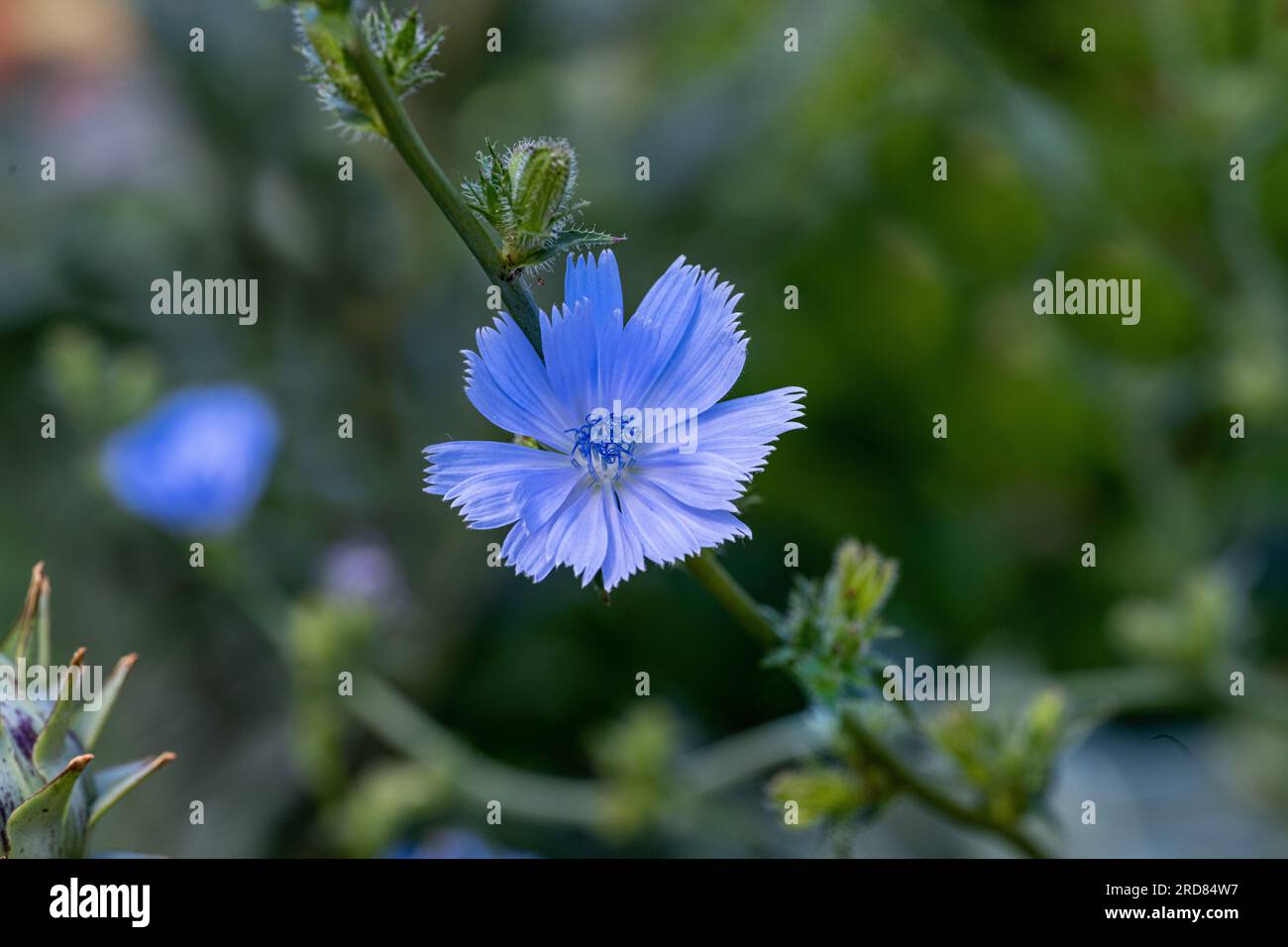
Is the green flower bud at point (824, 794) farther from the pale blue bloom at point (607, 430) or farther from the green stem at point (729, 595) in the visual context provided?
the pale blue bloom at point (607, 430)

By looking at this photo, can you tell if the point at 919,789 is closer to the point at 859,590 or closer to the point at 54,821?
the point at 859,590

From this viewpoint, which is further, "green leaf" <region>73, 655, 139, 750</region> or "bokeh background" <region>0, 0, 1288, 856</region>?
"bokeh background" <region>0, 0, 1288, 856</region>

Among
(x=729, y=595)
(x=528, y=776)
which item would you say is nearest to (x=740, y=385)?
(x=528, y=776)

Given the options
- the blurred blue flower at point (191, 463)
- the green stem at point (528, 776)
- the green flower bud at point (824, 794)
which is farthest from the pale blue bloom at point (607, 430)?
the blurred blue flower at point (191, 463)

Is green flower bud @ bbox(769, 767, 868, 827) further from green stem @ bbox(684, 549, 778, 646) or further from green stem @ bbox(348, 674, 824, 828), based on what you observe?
green stem @ bbox(348, 674, 824, 828)

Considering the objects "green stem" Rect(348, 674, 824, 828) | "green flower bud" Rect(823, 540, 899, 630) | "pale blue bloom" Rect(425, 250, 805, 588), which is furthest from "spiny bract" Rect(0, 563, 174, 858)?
"green stem" Rect(348, 674, 824, 828)

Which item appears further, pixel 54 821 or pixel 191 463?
pixel 191 463

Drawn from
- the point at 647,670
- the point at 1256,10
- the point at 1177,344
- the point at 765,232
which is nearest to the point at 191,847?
the point at 647,670
